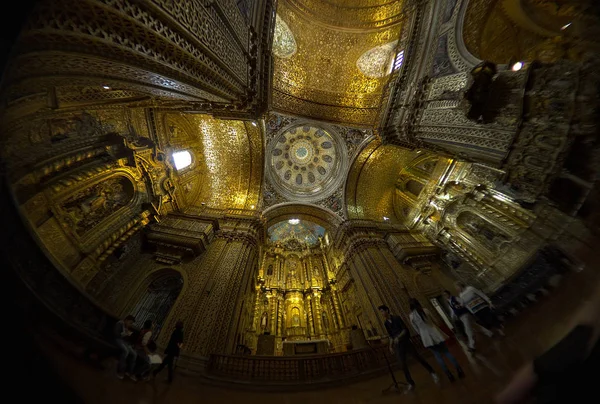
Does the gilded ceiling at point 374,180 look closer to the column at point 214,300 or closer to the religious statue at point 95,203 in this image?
the column at point 214,300

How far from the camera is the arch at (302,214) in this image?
→ 1129cm

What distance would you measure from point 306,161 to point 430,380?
11435 mm

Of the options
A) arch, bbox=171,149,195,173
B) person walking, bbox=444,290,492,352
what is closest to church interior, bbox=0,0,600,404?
arch, bbox=171,149,195,173

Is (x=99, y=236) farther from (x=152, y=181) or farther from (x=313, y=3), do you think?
(x=313, y=3)

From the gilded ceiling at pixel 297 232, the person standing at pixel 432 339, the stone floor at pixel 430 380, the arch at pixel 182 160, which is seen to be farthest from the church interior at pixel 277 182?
the gilded ceiling at pixel 297 232

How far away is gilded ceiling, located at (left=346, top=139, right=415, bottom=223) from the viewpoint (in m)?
11.4

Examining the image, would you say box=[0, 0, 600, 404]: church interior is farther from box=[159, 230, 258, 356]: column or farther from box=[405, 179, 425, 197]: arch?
box=[405, 179, 425, 197]: arch

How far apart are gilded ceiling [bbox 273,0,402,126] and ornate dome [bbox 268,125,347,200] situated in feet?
4.79

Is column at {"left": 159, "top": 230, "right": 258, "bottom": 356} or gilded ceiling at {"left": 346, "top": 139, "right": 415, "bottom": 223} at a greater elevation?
gilded ceiling at {"left": 346, "top": 139, "right": 415, "bottom": 223}

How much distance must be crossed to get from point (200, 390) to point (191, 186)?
28.1ft

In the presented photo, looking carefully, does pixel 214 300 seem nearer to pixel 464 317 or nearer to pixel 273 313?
pixel 273 313

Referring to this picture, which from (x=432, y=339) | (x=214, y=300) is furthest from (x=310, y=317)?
(x=432, y=339)

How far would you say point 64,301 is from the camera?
3.27 metres

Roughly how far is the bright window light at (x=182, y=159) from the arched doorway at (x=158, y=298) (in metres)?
4.89
